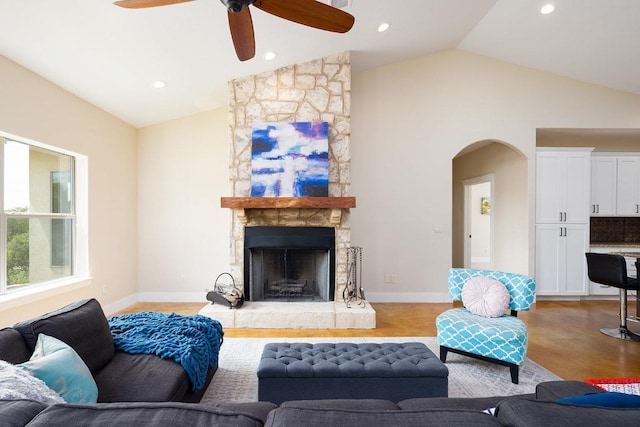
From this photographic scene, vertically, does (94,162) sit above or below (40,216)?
above

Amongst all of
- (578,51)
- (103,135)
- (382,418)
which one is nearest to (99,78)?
(103,135)

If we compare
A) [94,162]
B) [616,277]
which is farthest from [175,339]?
[616,277]

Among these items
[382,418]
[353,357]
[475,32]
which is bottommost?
[353,357]

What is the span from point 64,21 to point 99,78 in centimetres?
97

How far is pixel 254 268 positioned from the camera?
4.48m

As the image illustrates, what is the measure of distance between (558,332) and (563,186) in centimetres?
234

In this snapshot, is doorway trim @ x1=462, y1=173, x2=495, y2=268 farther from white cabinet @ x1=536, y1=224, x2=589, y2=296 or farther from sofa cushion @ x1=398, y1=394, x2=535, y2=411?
sofa cushion @ x1=398, y1=394, x2=535, y2=411

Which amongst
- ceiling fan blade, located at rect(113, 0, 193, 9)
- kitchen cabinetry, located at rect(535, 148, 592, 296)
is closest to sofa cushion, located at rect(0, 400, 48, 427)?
ceiling fan blade, located at rect(113, 0, 193, 9)

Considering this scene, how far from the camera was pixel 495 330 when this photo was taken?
8.88ft

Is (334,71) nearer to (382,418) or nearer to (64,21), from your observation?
(64,21)

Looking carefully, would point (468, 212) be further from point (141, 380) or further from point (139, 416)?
point (139, 416)

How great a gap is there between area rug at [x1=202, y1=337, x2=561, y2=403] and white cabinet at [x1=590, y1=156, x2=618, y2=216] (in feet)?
12.0

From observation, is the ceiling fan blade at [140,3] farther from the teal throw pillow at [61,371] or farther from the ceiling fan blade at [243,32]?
the teal throw pillow at [61,371]

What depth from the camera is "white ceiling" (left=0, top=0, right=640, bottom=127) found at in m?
2.81
